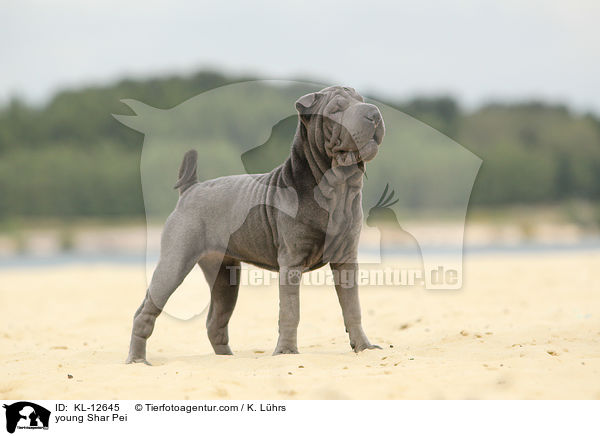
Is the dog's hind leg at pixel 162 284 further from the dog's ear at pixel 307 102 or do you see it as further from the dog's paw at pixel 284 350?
the dog's ear at pixel 307 102

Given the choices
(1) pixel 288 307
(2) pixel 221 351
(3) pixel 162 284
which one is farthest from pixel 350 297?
(3) pixel 162 284

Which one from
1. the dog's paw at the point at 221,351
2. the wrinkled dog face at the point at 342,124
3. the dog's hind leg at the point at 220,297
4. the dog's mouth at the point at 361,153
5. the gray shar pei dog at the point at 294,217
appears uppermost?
the wrinkled dog face at the point at 342,124

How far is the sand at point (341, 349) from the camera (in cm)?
400

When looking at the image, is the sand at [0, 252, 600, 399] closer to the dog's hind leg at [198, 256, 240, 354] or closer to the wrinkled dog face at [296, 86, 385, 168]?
the dog's hind leg at [198, 256, 240, 354]

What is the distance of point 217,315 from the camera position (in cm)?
582

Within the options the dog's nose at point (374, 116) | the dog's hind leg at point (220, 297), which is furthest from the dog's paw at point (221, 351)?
the dog's nose at point (374, 116)

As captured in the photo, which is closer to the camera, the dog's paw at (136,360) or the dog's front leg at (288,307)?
the dog's front leg at (288,307)

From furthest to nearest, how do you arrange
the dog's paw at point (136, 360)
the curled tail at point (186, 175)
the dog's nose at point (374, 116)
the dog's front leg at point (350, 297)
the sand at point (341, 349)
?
1. the curled tail at point (186, 175)
2. the dog's paw at point (136, 360)
3. the dog's front leg at point (350, 297)
4. the dog's nose at point (374, 116)
5. the sand at point (341, 349)

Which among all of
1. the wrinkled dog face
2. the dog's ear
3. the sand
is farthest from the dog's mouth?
the sand

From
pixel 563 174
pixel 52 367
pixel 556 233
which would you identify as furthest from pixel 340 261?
pixel 563 174

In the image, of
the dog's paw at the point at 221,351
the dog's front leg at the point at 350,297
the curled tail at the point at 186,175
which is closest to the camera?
the dog's front leg at the point at 350,297

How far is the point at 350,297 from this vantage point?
5.22 m

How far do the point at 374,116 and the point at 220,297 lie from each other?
211 cm

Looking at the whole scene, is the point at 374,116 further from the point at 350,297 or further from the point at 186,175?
the point at 186,175
